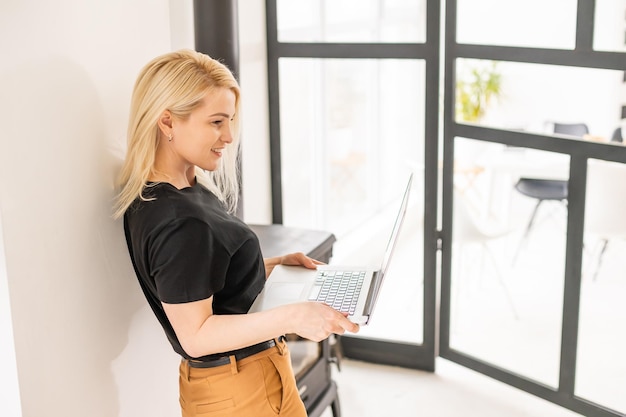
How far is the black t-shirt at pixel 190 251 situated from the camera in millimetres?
1711

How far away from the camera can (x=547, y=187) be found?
3.38m

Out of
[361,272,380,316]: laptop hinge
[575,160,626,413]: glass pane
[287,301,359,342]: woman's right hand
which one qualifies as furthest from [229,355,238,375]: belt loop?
[575,160,626,413]: glass pane


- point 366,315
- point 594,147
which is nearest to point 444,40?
point 594,147

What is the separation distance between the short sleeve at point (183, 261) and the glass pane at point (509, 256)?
1.94m

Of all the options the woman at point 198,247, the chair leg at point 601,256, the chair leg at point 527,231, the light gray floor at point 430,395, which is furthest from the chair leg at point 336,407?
the woman at point 198,247

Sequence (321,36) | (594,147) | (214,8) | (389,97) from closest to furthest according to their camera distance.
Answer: (214,8)
(594,147)
(321,36)
(389,97)

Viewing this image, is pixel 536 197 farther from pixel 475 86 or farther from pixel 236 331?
pixel 236 331

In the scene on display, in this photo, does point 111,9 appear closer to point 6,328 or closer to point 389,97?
point 6,328

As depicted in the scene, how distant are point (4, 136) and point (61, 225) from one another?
274 millimetres

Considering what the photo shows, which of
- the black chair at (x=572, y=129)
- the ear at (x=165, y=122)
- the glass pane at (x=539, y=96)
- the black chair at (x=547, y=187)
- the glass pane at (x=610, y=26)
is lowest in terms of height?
the black chair at (x=547, y=187)

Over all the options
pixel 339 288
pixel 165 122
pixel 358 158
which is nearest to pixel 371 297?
pixel 339 288

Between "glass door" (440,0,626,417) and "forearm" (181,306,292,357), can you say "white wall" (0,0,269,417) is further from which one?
"glass door" (440,0,626,417)

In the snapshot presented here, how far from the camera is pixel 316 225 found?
4.63 m

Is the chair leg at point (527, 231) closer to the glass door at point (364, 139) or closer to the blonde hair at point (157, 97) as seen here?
the glass door at point (364, 139)
